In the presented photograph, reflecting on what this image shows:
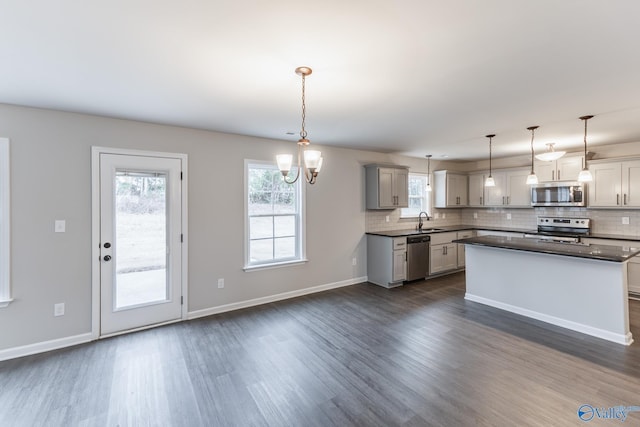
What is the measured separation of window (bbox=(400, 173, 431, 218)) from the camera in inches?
258

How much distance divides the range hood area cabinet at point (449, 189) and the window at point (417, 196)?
242mm

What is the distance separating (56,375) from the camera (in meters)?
2.61

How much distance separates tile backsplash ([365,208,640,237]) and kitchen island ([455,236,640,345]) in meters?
1.76

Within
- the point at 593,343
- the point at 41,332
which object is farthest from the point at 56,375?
the point at 593,343

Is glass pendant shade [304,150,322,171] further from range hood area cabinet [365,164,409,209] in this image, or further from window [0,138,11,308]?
range hood area cabinet [365,164,409,209]

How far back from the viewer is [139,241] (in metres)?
3.56

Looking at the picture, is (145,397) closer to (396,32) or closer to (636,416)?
(396,32)

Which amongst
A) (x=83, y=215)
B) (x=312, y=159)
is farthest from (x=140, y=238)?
(x=312, y=159)

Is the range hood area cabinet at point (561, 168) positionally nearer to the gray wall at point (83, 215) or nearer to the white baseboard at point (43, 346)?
the gray wall at point (83, 215)

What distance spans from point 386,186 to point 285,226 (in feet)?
6.87

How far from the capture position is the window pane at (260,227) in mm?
4434

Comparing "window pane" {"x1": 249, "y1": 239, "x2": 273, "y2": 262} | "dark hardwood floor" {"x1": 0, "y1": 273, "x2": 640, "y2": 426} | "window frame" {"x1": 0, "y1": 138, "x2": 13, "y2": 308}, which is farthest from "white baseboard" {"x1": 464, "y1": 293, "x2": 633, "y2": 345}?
"window frame" {"x1": 0, "y1": 138, "x2": 13, "y2": 308}

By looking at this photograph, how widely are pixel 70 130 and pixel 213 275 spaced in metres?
2.33

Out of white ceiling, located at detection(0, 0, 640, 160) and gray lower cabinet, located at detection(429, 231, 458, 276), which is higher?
white ceiling, located at detection(0, 0, 640, 160)
